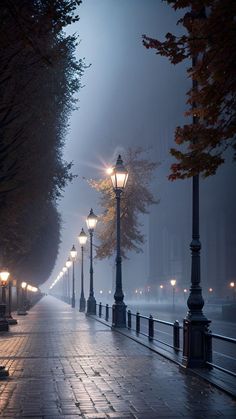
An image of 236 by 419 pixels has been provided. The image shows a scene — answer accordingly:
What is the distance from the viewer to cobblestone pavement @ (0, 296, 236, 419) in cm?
920

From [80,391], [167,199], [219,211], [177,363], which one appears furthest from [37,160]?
[167,199]

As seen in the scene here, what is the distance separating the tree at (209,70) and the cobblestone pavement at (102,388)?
11.9ft

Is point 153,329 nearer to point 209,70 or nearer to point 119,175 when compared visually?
point 119,175

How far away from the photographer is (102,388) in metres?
11.3

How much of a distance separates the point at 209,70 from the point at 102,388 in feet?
19.1

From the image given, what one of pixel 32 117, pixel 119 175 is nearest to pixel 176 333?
pixel 32 117

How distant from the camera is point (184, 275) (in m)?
140

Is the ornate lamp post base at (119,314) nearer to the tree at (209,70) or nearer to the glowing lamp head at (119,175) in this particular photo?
the glowing lamp head at (119,175)

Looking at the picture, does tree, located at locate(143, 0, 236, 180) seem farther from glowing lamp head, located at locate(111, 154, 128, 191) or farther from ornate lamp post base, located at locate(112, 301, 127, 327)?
ornate lamp post base, located at locate(112, 301, 127, 327)

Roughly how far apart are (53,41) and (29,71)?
4.18 ft

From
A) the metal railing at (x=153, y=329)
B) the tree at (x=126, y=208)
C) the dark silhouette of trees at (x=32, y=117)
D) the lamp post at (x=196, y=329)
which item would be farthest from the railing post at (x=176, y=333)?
the tree at (x=126, y=208)

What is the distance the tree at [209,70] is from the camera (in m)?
8.72

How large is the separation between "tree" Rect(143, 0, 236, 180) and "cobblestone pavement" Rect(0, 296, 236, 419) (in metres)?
3.63

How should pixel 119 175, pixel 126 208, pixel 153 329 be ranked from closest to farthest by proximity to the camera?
1. pixel 153 329
2. pixel 119 175
3. pixel 126 208
